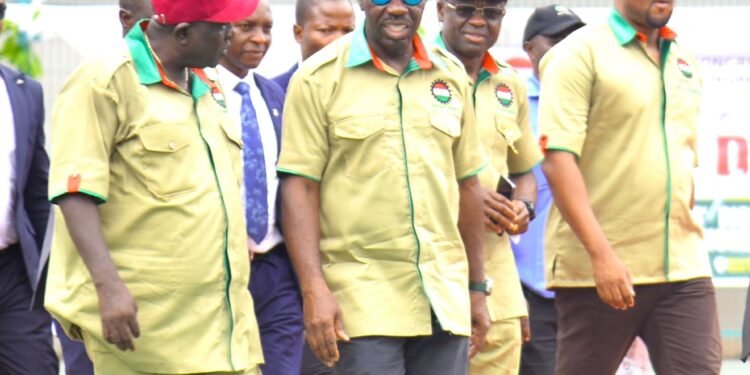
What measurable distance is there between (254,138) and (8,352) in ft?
4.00

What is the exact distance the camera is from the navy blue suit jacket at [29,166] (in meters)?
7.19

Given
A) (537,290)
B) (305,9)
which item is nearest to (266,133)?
(305,9)

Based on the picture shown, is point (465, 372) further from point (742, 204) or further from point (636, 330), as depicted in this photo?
point (742, 204)

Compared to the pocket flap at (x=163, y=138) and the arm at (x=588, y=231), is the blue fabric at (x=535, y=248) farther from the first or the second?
the pocket flap at (x=163, y=138)

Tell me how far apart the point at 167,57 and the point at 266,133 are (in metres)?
1.33

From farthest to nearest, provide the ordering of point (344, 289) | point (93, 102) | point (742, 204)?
point (742, 204), point (344, 289), point (93, 102)

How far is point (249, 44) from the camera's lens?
7.65 metres

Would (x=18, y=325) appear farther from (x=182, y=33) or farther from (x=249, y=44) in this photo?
(x=182, y=33)

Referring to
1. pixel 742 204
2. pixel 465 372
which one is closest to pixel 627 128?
pixel 465 372

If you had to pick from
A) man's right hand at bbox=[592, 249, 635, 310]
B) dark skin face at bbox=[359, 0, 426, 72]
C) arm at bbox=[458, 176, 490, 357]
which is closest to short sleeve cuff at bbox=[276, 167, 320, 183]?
dark skin face at bbox=[359, 0, 426, 72]

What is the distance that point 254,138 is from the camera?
285 inches

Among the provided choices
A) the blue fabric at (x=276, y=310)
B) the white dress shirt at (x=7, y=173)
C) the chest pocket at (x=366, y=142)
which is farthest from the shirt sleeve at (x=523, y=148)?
the white dress shirt at (x=7, y=173)

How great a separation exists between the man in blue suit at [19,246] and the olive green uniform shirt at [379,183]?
1279 millimetres

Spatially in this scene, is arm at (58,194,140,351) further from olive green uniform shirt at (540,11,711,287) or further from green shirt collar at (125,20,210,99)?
→ olive green uniform shirt at (540,11,711,287)
